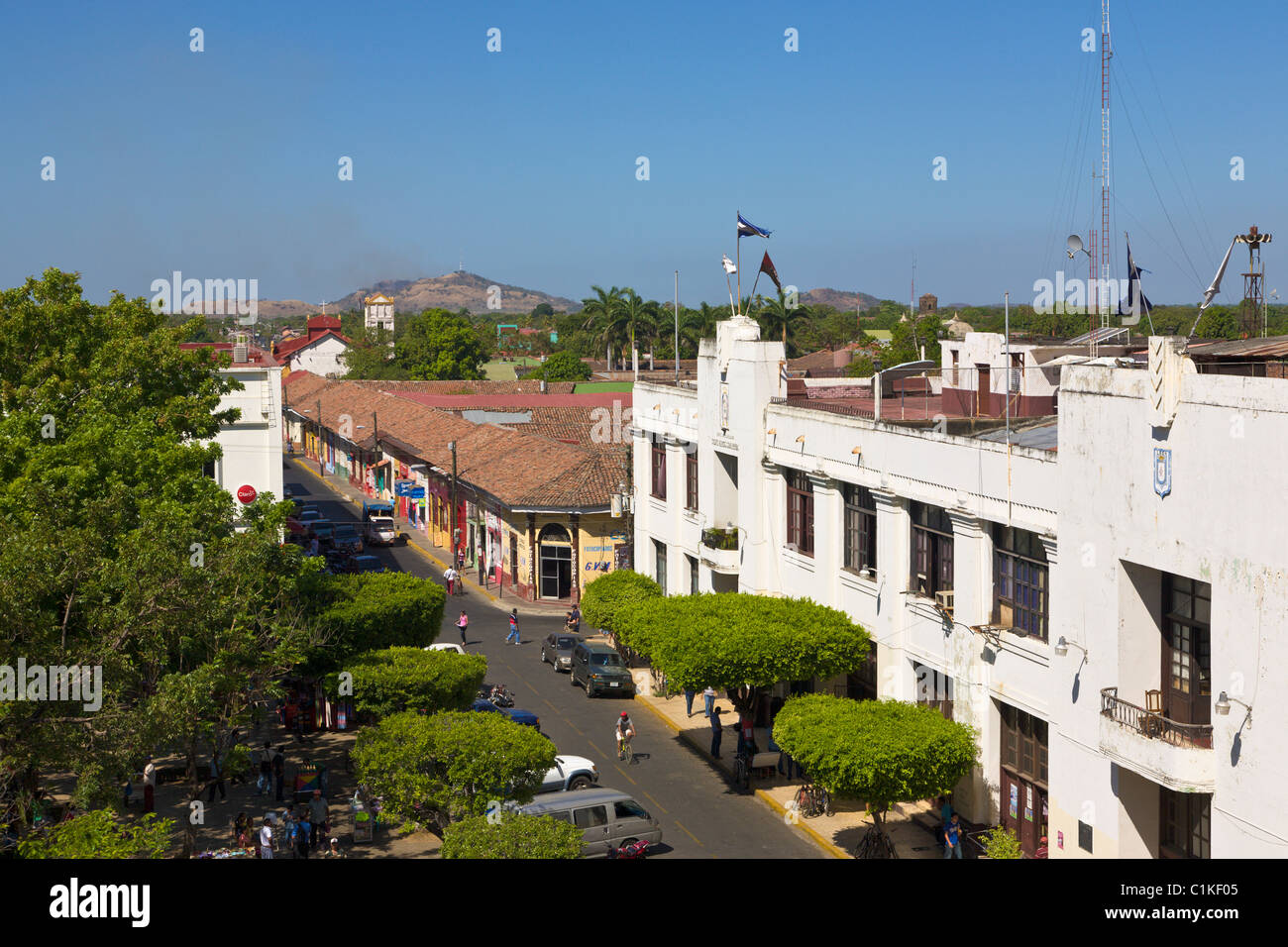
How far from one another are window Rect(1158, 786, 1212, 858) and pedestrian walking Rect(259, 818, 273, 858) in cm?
1799

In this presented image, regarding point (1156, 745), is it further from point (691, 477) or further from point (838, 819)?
point (691, 477)

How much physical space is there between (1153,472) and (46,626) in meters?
19.0

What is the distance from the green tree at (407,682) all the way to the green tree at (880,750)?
29.6ft

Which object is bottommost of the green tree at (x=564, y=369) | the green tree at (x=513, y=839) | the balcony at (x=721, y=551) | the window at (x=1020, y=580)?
the green tree at (x=513, y=839)

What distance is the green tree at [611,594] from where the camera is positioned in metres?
42.0

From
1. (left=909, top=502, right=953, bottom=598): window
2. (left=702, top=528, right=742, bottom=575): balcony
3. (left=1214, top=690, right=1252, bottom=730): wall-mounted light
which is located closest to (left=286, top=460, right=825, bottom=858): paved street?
(left=702, top=528, right=742, bottom=575): balcony

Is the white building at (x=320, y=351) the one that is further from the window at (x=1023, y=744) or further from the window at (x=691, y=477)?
the window at (x=1023, y=744)

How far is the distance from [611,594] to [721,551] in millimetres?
3984

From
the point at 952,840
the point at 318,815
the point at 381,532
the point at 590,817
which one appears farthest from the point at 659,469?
the point at 381,532

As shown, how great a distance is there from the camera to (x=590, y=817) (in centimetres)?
2869

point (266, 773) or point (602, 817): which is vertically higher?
point (602, 817)

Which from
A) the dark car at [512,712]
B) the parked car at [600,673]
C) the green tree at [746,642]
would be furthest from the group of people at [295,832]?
the parked car at [600,673]

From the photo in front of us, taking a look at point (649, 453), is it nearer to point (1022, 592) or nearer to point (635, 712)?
point (635, 712)
